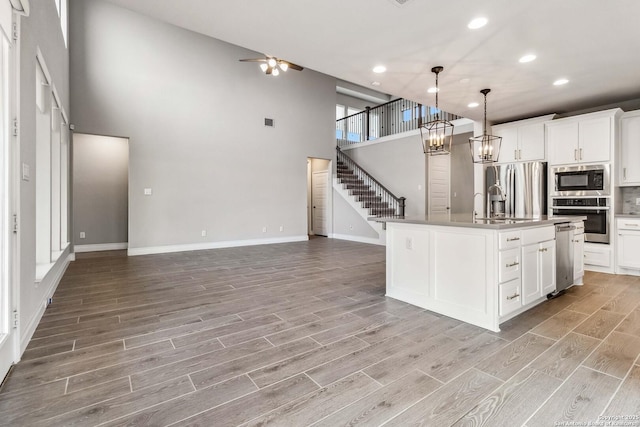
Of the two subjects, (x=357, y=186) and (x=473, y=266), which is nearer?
(x=473, y=266)

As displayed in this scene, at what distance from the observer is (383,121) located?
1069cm

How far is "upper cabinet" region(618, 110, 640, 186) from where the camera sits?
4746 mm

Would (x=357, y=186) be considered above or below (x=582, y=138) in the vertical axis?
below

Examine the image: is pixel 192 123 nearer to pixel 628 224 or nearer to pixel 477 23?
pixel 477 23

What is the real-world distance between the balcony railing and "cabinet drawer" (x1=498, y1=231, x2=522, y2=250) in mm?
5874

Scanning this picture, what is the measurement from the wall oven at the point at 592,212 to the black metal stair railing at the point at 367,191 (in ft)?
10.7

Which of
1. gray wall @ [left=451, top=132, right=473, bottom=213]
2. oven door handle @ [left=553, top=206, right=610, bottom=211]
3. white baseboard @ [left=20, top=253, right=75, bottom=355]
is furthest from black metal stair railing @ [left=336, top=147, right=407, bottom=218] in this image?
white baseboard @ [left=20, top=253, right=75, bottom=355]

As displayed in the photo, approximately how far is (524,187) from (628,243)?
1659 millimetres

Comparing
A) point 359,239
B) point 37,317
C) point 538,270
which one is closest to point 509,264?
point 538,270

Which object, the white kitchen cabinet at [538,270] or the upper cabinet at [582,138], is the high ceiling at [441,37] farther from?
the white kitchen cabinet at [538,270]

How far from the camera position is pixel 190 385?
1857 millimetres

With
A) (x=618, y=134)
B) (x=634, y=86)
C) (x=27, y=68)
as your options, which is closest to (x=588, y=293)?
(x=618, y=134)

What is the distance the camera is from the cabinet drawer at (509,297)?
273cm

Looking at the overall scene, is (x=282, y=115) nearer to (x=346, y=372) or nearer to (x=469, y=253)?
(x=469, y=253)
